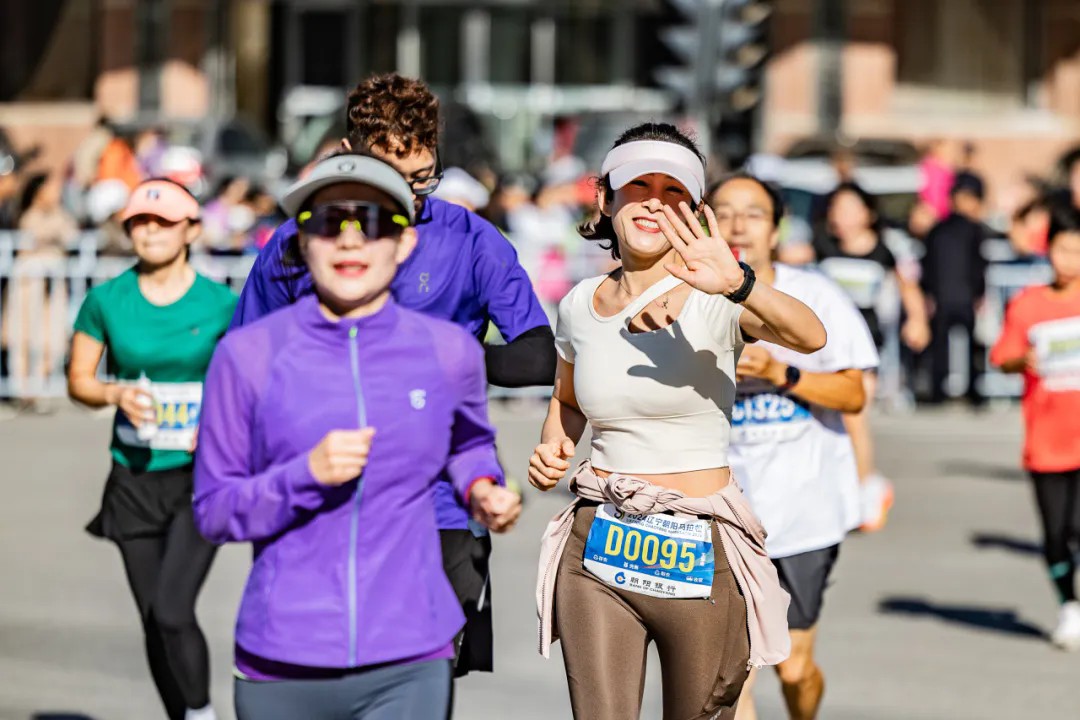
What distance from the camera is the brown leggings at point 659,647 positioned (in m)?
4.64

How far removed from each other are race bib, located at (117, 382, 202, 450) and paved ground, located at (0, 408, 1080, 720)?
138 cm

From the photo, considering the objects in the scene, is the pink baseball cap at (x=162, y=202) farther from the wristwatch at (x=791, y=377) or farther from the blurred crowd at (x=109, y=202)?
the blurred crowd at (x=109, y=202)

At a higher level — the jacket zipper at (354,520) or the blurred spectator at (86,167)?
the blurred spectator at (86,167)

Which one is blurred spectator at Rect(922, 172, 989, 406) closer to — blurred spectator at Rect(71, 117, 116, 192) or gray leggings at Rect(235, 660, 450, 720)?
blurred spectator at Rect(71, 117, 116, 192)

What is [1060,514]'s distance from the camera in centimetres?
837

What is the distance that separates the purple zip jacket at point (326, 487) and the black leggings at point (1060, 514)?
503 cm

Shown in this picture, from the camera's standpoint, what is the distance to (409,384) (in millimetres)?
3893

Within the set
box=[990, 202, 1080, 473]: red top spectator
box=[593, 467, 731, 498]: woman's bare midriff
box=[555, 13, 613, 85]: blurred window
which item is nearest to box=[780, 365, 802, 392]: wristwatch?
box=[593, 467, 731, 498]: woman's bare midriff

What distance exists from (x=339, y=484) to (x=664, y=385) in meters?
1.15

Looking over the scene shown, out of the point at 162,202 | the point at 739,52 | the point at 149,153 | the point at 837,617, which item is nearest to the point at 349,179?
the point at 162,202

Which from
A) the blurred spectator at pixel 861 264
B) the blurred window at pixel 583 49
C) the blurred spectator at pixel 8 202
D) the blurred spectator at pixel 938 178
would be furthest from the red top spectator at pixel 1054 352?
the blurred window at pixel 583 49

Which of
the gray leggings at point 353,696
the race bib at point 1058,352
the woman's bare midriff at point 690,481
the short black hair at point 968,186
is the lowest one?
the gray leggings at point 353,696

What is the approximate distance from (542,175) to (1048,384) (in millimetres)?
16211

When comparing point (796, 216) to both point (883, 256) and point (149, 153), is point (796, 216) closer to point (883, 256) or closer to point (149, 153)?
point (883, 256)
